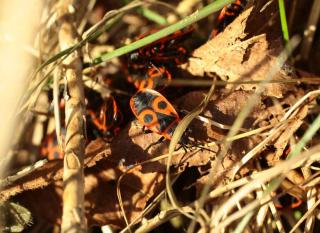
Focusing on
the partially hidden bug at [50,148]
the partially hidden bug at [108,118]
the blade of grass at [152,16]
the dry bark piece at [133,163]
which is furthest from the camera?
the blade of grass at [152,16]

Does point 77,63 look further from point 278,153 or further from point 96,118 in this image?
point 278,153

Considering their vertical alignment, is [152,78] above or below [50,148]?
above

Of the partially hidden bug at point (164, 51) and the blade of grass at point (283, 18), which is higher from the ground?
the partially hidden bug at point (164, 51)

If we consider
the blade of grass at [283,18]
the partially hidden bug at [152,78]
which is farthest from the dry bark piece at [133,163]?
the blade of grass at [283,18]

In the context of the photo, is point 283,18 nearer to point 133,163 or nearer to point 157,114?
point 157,114

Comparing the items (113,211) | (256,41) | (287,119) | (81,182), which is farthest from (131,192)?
(256,41)

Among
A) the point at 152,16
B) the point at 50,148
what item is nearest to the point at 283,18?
the point at 152,16

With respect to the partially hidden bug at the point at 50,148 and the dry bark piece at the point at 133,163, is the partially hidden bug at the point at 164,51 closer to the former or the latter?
the dry bark piece at the point at 133,163
